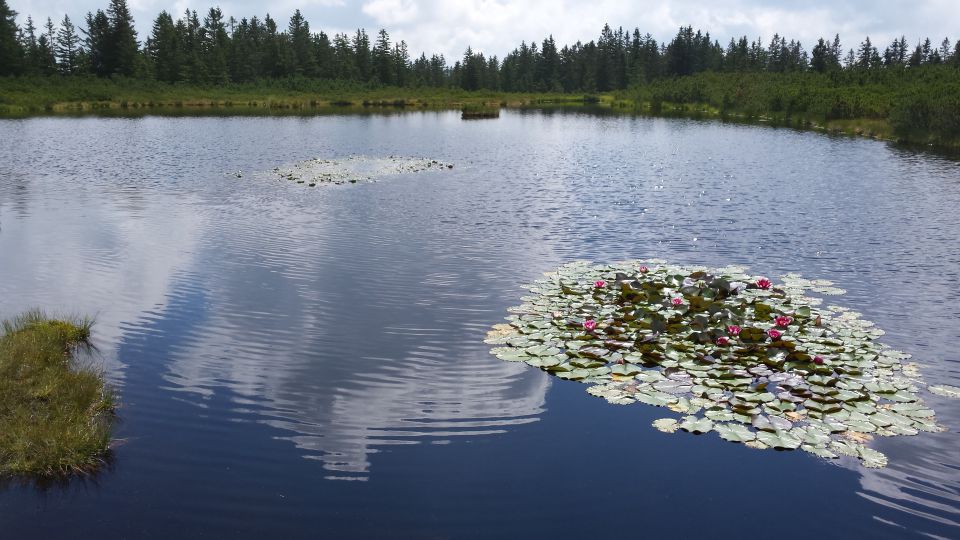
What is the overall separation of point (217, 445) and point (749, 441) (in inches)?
296

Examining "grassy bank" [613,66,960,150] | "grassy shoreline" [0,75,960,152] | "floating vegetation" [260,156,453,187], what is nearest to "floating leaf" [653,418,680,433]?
"floating vegetation" [260,156,453,187]

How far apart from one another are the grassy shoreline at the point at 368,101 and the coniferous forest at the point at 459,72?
45 cm

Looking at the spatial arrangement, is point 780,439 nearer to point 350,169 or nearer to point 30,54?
point 350,169

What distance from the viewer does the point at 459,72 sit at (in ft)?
622

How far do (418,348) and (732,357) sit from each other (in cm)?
581

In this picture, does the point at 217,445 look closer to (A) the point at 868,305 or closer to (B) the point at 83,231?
(A) the point at 868,305

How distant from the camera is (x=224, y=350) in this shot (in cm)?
1271

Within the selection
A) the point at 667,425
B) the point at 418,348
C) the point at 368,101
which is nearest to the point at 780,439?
the point at 667,425

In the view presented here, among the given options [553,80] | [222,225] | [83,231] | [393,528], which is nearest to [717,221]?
[222,225]

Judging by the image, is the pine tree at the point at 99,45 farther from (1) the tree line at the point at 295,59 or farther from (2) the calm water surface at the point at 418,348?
(2) the calm water surface at the point at 418,348

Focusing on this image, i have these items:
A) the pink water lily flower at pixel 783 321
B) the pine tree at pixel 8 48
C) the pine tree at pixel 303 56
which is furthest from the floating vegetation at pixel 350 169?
the pine tree at pixel 303 56

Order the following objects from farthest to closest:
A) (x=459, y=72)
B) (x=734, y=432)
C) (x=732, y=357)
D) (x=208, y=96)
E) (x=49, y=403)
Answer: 1. (x=459, y=72)
2. (x=208, y=96)
3. (x=732, y=357)
4. (x=49, y=403)
5. (x=734, y=432)

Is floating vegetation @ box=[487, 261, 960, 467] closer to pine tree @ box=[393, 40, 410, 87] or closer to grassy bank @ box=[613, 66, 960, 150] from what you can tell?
grassy bank @ box=[613, 66, 960, 150]

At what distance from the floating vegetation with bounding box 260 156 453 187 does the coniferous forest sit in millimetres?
40758
